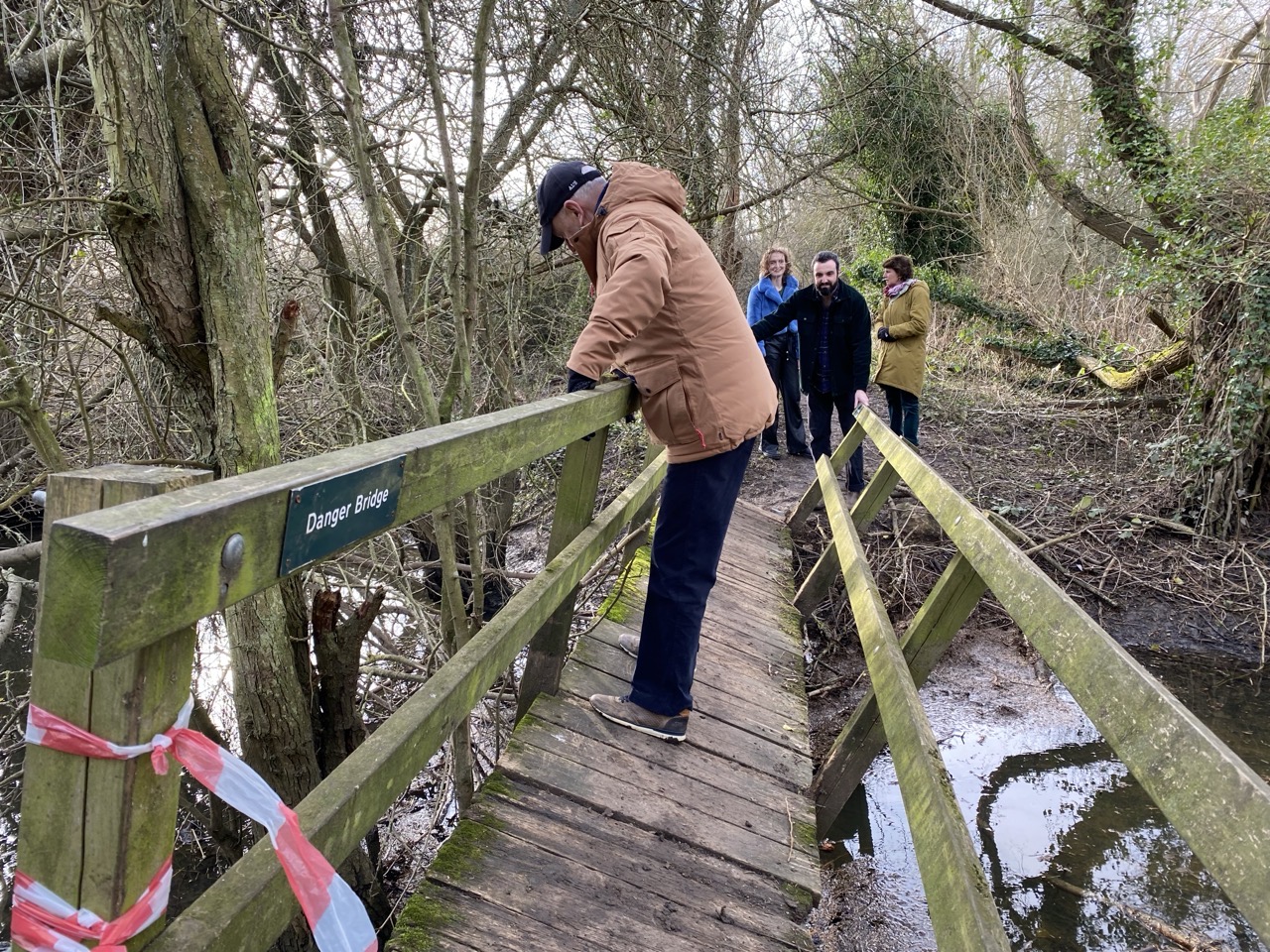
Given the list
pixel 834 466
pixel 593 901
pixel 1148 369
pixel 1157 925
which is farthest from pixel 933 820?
pixel 1148 369

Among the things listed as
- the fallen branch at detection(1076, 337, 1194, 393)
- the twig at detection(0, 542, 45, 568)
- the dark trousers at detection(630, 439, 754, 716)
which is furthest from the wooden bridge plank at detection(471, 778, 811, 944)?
the fallen branch at detection(1076, 337, 1194, 393)

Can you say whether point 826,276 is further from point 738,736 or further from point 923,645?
point 923,645

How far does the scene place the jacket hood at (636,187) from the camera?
2.49 metres

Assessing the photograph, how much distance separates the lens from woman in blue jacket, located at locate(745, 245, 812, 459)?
7984 millimetres

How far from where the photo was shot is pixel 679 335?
2.51 meters

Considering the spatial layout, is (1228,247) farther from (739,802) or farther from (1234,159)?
(739,802)

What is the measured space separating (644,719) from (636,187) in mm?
1847

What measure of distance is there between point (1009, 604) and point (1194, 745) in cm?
82

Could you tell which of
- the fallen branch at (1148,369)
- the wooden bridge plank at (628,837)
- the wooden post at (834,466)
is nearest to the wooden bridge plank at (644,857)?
the wooden bridge plank at (628,837)

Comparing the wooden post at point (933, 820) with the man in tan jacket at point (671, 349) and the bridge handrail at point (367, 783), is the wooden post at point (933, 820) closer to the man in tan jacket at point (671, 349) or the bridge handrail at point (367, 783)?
the man in tan jacket at point (671, 349)

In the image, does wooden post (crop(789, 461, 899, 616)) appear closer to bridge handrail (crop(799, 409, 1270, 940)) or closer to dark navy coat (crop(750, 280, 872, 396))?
dark navy coat (crop(750, 280, 872, 396))

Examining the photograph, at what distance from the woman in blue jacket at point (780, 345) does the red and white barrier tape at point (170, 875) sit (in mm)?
6600

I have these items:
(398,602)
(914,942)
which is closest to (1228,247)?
(914,942)

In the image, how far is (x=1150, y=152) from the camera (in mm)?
9281
